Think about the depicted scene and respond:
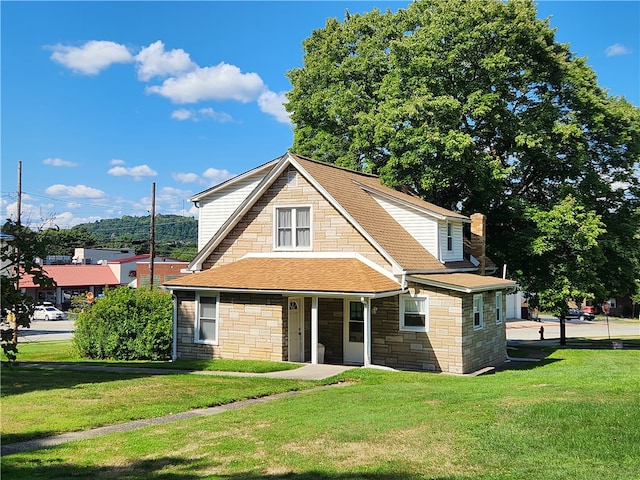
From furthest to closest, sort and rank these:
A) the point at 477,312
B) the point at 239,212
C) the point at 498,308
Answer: the point at 498,308, the point at 239,212, the point at 477,312

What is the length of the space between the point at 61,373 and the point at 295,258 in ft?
29.9

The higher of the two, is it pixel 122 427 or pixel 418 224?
pixel 418 224

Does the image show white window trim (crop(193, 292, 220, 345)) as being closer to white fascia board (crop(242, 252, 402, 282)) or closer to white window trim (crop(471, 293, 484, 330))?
white fascia board (crop(242, 252, 402, 282))

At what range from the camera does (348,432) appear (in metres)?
9.69

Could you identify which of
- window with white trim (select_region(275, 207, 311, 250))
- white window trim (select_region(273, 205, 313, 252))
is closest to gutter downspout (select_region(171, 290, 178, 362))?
white window trim (select_region(273, 205, 313, 252))

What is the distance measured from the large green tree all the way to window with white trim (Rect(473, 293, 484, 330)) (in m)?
8.44

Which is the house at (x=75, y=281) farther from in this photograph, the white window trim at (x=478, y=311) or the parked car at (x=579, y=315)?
the white window trim at (x=478, y=311)

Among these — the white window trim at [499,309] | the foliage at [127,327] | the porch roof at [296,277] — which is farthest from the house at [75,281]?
the white window trim at [499,309]

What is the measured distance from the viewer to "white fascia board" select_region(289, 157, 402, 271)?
68.4ft

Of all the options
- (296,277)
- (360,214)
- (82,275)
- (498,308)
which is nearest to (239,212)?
(296,277)

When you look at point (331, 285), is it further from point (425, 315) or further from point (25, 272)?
point (25, 272)

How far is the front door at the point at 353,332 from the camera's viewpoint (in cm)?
2200

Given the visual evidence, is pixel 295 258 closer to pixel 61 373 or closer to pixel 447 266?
pixel 447 266

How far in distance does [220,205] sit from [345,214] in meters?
6.83
